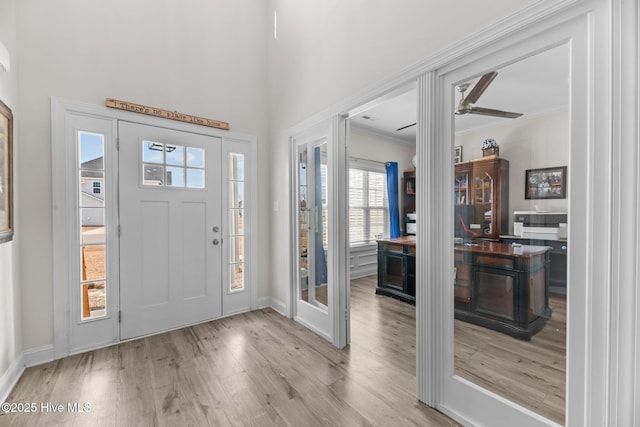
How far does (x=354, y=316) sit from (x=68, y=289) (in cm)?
286

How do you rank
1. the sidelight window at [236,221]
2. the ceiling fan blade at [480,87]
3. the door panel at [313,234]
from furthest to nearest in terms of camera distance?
the sidelight window at [236,221] → the door panel at [313,234] → the ceiling fan blade at [480,87]

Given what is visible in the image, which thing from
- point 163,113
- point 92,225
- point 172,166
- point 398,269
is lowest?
point 398,269

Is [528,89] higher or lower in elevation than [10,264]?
higher

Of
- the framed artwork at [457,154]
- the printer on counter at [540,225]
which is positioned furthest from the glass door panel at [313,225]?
the printer on counter at [540,225]

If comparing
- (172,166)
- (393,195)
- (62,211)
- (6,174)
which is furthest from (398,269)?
(6,174)

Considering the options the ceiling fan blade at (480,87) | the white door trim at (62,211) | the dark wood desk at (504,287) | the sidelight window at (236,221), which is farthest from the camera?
the sidelight window at (236,221)

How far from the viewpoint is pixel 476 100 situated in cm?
173

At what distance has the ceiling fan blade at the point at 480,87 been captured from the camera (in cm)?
161

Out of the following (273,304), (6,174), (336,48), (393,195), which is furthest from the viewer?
(393,195)

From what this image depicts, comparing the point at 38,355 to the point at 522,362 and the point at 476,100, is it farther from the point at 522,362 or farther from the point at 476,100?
the point at 476,100

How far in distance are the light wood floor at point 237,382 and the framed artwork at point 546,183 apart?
1406 millimetres

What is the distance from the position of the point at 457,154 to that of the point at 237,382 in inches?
87.5

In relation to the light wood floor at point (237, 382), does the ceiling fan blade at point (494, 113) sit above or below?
above

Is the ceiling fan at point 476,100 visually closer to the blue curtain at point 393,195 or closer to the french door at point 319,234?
the french door at point 319,234
